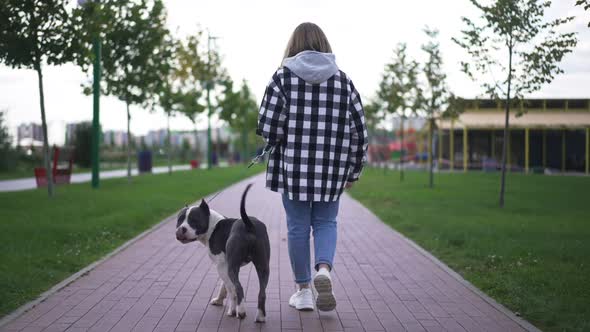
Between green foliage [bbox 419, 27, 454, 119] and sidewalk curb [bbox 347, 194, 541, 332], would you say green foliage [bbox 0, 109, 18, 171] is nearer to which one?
green foliage [bbox 419, 27, 454, 119]

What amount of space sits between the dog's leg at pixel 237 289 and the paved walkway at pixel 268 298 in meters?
0.08

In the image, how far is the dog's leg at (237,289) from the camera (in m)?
4.63

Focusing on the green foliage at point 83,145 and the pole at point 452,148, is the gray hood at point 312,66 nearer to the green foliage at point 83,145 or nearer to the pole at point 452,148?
the green foliage at point 83,145

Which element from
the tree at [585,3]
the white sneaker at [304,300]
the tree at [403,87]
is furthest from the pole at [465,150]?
the white sneaker at [304,300]

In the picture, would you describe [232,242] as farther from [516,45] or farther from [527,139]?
[527,139]

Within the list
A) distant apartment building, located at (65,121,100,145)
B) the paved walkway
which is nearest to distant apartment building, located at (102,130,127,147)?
distant apartment building, located at (65,121,100,145)

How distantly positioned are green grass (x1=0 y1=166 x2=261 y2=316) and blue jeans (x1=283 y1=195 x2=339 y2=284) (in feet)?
7.25

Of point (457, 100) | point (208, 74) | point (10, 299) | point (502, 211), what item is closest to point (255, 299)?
point (10, 299)

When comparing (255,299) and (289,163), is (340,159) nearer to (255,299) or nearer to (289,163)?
(289,163)

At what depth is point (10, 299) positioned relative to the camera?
550 cm

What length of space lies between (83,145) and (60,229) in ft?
94.6

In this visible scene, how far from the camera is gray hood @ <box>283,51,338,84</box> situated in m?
4.78

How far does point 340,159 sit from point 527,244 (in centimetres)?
463

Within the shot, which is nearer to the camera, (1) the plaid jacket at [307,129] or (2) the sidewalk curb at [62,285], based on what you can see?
(1) the plaid jacket at [307,129]
